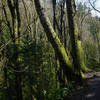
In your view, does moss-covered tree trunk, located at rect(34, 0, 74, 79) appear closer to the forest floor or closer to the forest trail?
the forest floor

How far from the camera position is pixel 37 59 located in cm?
927

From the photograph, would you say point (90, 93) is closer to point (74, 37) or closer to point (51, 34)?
point (74, 37)

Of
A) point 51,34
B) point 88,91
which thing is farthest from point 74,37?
point 88,91

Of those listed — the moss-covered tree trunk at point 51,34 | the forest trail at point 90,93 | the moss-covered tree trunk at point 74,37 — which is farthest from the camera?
the moss-covered tree trunk at point 74,37

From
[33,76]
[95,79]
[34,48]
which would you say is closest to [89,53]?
[34,48]

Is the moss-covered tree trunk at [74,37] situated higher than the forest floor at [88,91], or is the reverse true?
the moss-covered tree trunk at [74,37]

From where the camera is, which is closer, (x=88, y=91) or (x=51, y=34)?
(x=88, y=91)

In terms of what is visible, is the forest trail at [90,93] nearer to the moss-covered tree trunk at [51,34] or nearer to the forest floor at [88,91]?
the forest floor at [88,91]

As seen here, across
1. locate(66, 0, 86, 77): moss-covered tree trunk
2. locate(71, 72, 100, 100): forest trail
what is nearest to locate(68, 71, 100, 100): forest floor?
locate(71, 72, 100, 100): forest trail

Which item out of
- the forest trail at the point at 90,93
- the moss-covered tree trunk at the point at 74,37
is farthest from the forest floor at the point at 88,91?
the moss-covered tree trunk at the point at 74,37

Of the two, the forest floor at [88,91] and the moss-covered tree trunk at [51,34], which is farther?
the moss-covered tree trunk at [51,34]

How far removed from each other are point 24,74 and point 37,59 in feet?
5.24

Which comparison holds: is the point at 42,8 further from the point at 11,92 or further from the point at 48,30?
the point at 11,92

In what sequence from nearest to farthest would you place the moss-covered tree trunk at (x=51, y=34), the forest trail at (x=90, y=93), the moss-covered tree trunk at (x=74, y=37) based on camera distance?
the forest trail at (x=90, y=93)
the moss-covered tree trunk at (x=51, y=34)
the moss-covered tree trunk at (x=74, y=37)
